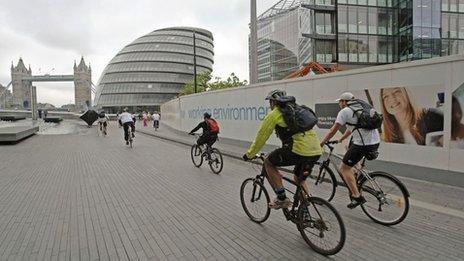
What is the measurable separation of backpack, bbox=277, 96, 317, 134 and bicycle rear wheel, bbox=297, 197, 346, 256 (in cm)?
83

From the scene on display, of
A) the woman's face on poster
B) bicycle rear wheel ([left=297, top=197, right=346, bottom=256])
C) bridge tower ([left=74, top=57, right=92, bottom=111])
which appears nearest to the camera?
bicycle rear wheel ([left=297, top=197, right=346, bottom=256])

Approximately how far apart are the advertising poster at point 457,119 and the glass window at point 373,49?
35855 millimetres

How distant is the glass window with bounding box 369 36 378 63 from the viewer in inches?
1566

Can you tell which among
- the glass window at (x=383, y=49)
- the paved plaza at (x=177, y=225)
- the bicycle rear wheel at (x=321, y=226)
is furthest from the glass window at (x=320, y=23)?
the bicycle rear wheel at (x=321, y=226)

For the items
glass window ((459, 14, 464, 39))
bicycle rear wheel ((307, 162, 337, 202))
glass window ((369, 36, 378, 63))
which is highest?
glass window ((459, 14, 464, 39))

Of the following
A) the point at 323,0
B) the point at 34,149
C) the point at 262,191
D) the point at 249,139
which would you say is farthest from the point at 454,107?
the point at 323,0

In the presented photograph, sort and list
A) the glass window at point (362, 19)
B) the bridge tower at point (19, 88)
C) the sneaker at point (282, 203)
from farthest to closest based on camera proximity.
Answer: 1. the bridge tower at point (19, 88)
2. the glass window at point (362, 19)
3. the sneaker at point (282, 203)

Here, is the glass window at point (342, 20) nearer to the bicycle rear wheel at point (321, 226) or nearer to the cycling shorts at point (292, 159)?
the cycling shorts at point (292, 159)

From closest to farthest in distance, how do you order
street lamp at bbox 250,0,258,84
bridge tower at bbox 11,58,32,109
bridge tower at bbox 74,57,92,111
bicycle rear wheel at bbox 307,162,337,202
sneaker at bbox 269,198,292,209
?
1. sneaker at bbox 269,198,292,209
2. bicycle rear wheel at bbox 307,162,337,202
3. street lamp at bbox 250,0,258,84
4. bridge tower at bbox 74,57,92,111
5. bridge tower at bbox 11,58,32,109

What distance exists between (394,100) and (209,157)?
192 inches

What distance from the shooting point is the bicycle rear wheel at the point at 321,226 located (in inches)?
151

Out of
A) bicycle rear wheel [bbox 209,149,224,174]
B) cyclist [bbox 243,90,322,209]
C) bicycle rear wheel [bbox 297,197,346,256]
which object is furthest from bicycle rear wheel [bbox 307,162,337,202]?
bicycle rear wheel [bbox 209,149,224,174]

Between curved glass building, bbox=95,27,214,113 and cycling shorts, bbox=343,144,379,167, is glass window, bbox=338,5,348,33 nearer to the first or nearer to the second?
cycling shorts, bbox=343,144,379,167

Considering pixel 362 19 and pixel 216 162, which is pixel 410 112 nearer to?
pixel 216 162
